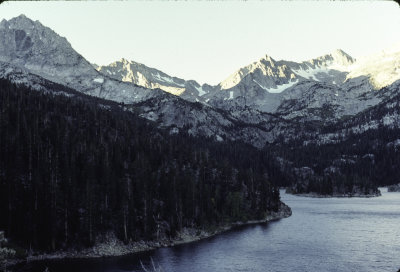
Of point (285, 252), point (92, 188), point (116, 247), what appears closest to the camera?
point (285, 252)

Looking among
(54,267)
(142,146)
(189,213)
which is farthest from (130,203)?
(142,146)

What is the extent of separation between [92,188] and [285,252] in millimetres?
52909

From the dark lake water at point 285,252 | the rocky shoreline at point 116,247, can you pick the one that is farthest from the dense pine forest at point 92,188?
the dark lake water at point 285,252

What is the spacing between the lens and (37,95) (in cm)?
18262

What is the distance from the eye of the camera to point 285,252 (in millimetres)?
94938

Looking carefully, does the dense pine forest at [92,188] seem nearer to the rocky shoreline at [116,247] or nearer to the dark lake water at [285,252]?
the rocky shoreline at [116,247]

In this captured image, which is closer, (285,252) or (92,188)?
(285,252)

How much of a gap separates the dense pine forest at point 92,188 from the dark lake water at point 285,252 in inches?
409

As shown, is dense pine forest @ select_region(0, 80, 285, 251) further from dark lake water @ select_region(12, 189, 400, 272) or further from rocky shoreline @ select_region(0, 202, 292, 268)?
dark lake water @ select_region(12, 189, 400, 272)

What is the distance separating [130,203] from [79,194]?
1409cm

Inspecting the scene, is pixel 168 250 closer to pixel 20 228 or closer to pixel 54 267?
pixel 54 267

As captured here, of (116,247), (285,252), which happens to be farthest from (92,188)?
(285,252)

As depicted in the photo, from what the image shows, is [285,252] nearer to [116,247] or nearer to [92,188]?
[116,247]

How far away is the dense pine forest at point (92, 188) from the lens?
9500 cm
